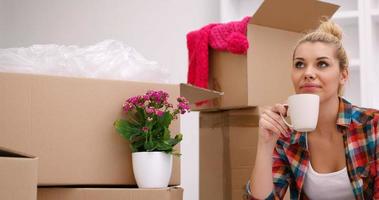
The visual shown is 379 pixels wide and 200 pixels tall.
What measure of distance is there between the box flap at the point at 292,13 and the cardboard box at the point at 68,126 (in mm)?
532

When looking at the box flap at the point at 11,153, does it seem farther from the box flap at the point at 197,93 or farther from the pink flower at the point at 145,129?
the box flap at the point at 197,93

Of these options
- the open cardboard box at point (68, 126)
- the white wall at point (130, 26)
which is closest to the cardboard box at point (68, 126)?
the open cardboard box at point (68, 126)

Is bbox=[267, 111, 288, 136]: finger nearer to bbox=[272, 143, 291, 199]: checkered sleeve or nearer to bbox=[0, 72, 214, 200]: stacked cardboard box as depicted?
bbox=[272, 143, 291, 199]: checkered sleeve

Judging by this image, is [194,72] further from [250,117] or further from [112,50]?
[112,50]

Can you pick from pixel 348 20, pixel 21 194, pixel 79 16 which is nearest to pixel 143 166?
pixel 21 194

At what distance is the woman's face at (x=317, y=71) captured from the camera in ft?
4.46

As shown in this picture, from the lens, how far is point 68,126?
1284 millimetres

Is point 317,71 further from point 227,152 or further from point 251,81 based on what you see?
point 227,152

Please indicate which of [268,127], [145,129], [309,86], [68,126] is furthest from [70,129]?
[309,86]

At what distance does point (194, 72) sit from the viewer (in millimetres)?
1791

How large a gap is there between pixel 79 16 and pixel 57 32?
0.46ft

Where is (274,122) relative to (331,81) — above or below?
below

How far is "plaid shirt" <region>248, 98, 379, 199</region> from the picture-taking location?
4.42ft

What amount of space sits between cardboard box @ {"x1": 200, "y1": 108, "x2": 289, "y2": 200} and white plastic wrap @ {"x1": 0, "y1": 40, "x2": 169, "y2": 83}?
36cm
